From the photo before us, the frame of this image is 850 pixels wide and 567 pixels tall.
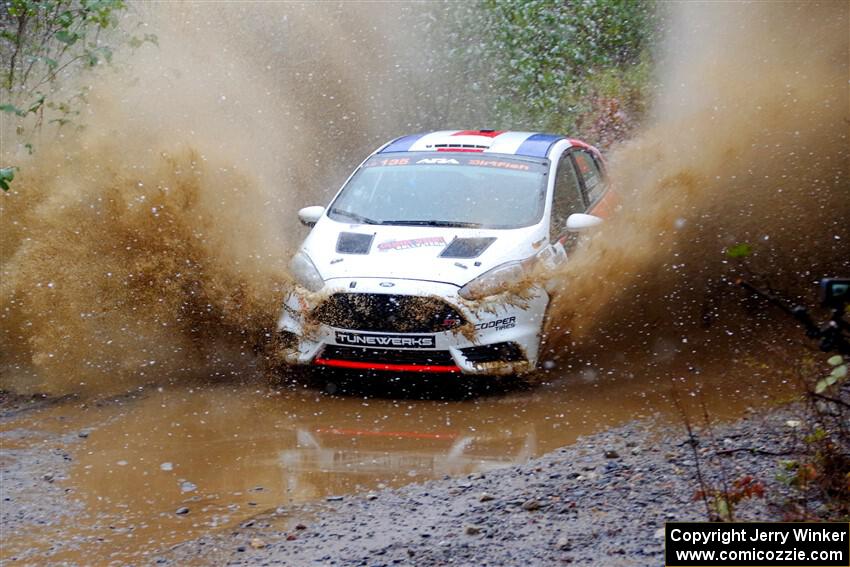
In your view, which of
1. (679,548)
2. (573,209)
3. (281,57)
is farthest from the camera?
(281,57)

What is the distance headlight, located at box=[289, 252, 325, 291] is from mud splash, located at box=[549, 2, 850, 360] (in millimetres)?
1795

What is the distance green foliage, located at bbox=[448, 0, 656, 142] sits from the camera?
43.9 feet

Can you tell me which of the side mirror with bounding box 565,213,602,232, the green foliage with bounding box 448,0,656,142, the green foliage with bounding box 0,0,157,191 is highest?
the green foliage with bounding box 448,0,656,142

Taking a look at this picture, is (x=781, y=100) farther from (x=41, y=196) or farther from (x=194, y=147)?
(x=41, y=196)

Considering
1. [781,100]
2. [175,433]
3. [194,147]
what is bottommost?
[175,433]

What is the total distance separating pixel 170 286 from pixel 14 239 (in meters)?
1.81

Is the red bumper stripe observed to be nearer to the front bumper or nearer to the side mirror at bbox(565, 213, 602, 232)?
the front bumper

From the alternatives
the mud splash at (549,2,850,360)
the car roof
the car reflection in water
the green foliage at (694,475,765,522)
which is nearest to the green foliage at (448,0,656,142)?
the mud splash at (549,2,850,360)

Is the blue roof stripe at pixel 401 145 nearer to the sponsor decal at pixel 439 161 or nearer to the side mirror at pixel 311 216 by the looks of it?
the sponsor decal at pixel 439 161

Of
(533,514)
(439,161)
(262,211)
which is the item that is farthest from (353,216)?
(533,514)

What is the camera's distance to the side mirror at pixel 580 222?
7930 mm

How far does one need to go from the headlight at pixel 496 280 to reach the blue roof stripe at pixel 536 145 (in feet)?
5.08

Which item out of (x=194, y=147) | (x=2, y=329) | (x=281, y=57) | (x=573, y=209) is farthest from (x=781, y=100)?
(x=2, y=329)

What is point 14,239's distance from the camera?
8.87 meters
